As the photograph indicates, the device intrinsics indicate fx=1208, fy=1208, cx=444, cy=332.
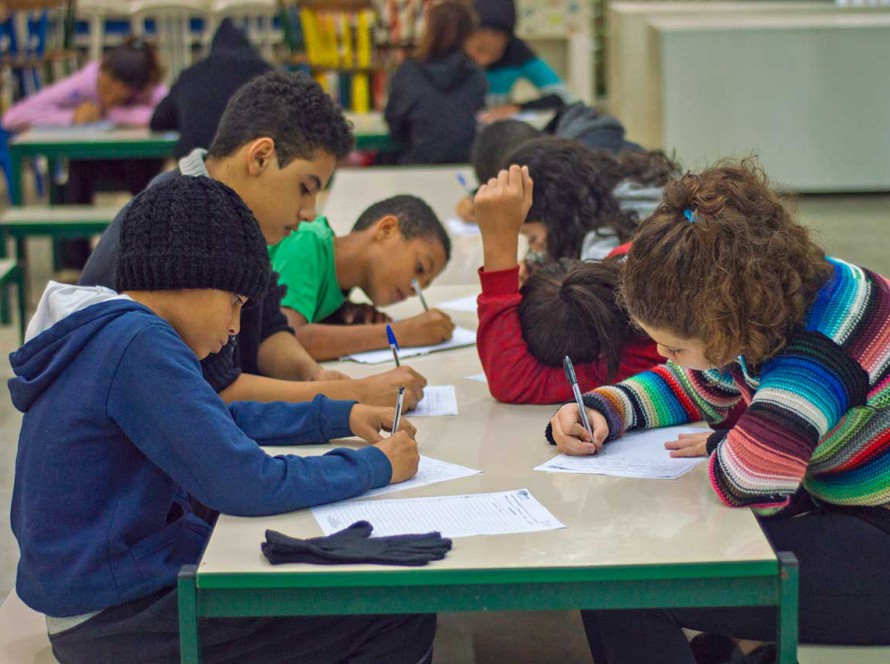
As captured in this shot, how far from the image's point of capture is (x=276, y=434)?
6.06ft

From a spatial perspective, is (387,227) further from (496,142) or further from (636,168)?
(496,142)

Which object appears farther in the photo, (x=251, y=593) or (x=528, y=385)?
(x=528, y=385)

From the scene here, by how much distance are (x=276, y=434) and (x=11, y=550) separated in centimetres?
143

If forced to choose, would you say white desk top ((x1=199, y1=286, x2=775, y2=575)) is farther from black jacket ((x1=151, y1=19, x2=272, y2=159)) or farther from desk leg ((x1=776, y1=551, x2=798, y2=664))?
black jacket ((x1=151, y1=19, x2=272, y2=159))

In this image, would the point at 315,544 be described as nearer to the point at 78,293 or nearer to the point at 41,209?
the point at 78,293

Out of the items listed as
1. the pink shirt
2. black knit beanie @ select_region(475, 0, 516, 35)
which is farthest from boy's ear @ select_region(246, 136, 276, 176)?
black knit beanie @ select_region(475, 0, 516, 35)

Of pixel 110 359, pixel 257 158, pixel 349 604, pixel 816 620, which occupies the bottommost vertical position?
pixel 816 620

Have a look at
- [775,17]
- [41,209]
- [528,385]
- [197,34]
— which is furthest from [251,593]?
[197,34]

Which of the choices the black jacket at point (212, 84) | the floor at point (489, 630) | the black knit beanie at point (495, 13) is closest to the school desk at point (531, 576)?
the floor at point (489, 630)

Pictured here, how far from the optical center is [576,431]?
179 cm

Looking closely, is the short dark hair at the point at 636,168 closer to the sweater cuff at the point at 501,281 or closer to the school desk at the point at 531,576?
the sweater cuff at the point at 501,281

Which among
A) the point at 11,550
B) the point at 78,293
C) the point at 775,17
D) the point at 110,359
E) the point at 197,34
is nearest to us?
the point at 110,359

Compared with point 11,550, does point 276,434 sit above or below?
above

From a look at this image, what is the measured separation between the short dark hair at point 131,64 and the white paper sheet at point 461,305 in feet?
11.7
